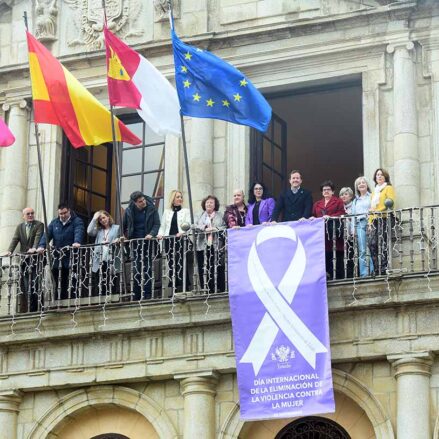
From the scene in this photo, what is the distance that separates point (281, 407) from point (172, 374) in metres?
1.81

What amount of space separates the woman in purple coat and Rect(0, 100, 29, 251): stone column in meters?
3.93

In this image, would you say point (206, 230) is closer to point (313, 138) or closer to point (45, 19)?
point (45, 19)

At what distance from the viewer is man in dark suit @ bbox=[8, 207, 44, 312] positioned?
22.5 meters

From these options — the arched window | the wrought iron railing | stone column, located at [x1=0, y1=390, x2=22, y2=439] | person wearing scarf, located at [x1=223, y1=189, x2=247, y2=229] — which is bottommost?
the arched window

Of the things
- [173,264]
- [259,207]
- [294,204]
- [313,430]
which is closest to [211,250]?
[173,264]

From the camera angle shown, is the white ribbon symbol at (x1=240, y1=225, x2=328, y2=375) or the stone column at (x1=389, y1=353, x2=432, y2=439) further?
the white ribbon symbol at (x1=240, y1=225, x2=328, y2=375)

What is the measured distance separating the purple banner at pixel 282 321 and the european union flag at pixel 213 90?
5.60ft

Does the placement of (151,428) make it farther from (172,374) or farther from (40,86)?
(40,86)

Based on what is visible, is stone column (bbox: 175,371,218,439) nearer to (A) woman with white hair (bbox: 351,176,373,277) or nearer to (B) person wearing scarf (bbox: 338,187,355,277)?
(B) person wearing scarf (bbox: 338,187,355,277)

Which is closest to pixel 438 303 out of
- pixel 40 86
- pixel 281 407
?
pixel 281 407

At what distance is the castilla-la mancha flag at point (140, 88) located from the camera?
22062 mm

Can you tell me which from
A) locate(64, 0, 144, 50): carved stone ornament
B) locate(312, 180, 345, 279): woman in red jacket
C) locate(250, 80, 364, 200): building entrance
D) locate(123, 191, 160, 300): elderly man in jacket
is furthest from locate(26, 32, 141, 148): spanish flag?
locate(312, 180, 345, 279): woman in red jacket

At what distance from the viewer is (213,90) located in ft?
71.4

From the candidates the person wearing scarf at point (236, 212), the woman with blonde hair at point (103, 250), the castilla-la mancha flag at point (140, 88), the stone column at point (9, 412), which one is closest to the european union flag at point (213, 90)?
the castilla-la mancha flag at point (140, 88)
